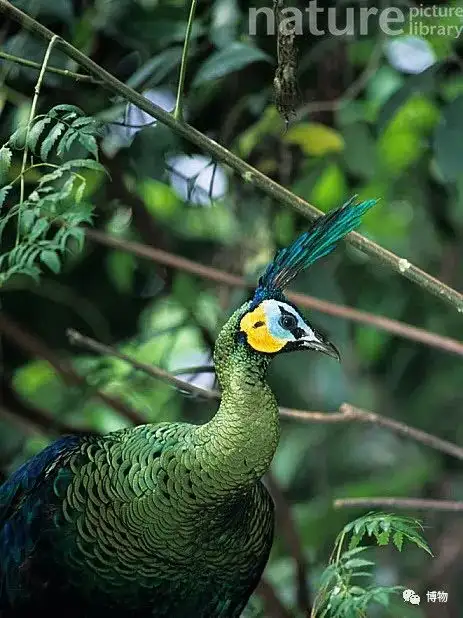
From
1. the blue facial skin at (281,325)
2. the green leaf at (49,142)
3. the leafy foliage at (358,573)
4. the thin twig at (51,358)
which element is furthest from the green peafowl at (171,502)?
the thin twig at (51,358)

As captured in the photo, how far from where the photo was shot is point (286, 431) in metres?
2.44

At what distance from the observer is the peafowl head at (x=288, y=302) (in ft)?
2.96

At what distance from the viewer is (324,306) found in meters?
1.40

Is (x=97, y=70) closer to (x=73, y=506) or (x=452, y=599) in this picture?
(x=73, y=506)

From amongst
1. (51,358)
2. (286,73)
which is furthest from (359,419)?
(51,358)

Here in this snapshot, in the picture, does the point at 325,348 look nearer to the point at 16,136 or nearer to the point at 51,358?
the point at 16,136

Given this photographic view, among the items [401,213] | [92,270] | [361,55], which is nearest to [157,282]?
[92,270]

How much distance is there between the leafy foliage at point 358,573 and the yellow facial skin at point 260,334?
0.53 ft

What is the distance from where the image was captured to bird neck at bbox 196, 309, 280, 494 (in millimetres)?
928

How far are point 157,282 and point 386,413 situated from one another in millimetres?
709

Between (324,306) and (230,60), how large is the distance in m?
0.35

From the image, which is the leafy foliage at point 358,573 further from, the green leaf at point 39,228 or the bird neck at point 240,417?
the green leaf at point 39,228

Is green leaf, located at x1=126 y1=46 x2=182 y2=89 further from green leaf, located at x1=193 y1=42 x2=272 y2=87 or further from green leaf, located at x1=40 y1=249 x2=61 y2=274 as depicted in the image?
green leaf, located at x1=40 y1=249 x2=61 y2=274

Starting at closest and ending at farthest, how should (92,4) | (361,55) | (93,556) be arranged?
(93,556)
(92,4)
(361,55)
